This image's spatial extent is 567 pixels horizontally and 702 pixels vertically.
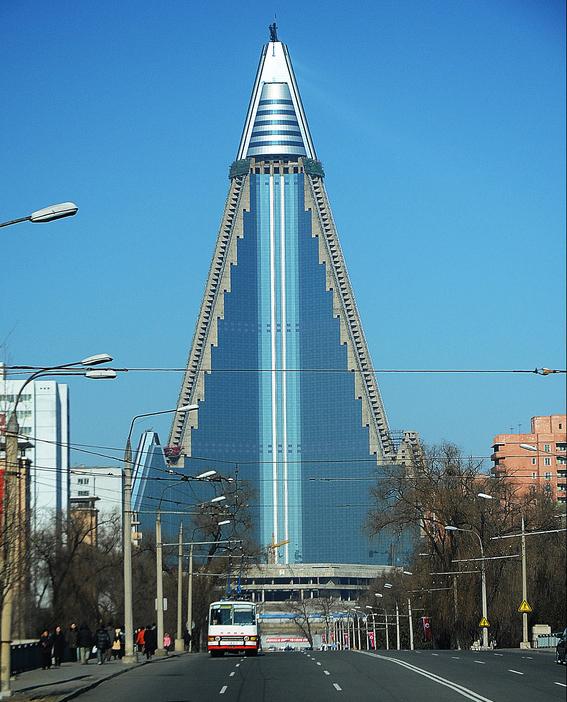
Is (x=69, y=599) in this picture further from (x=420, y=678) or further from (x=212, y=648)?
(x=420, y=678)

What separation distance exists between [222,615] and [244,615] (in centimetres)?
92

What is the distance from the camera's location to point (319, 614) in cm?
17138

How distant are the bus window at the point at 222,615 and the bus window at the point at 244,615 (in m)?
0.25

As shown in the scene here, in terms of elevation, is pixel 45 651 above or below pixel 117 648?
above

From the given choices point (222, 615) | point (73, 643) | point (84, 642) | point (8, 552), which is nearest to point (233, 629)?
point (222, 615)

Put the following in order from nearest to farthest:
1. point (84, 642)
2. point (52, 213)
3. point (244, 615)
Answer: point (52, 213) → point (84, 642) → point (244, 615)

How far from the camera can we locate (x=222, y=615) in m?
54.0

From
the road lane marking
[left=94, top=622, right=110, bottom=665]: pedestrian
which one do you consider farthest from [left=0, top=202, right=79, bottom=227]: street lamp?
[left=94, top=622, right=110, bottom=665]: pedestrian

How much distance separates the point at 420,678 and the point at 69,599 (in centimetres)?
4430

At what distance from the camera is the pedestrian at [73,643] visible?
→ 52.4m

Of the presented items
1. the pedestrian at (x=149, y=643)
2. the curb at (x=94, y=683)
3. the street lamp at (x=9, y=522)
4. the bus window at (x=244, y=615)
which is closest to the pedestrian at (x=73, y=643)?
the pedestrian at (x=149, y=643)

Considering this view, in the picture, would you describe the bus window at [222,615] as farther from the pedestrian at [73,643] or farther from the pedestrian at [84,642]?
the pedestrian at [84,642]

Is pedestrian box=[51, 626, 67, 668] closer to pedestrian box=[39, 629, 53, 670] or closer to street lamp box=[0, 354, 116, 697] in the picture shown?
pedestrian box=[39, 629, 53, 670]

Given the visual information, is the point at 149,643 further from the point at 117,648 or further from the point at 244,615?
the point at 244,615
